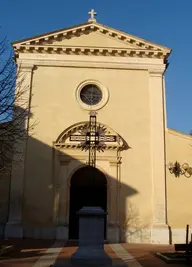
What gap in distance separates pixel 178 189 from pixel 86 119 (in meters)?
5.02

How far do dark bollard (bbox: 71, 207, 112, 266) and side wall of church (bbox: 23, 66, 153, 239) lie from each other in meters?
8.47

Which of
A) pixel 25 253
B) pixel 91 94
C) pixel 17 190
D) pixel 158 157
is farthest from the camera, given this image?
pixel 91 94

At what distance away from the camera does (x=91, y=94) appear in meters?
17.8

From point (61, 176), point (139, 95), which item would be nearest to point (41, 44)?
point (139, 95)

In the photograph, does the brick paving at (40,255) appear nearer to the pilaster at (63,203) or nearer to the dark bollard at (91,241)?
the dark bollard at (91,241)

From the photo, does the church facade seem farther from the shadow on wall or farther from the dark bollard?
the dark bollard

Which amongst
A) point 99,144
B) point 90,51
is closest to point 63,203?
point 99,144

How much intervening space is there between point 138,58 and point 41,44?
4540 millimetres

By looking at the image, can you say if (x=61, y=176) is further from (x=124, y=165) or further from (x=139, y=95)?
(x=139, y=95)

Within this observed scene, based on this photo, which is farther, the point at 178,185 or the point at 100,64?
the point at 100,64

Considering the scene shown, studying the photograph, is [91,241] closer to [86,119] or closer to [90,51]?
[86,119]

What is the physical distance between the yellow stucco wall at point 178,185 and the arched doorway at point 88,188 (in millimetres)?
2857

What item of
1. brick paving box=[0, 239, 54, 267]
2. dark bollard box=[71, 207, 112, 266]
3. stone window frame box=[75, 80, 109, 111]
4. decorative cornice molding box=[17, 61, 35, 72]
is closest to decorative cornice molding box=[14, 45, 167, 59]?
decorative cornice molding box=[17, 61, 35, 72]

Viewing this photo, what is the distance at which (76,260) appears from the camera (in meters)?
7.78
